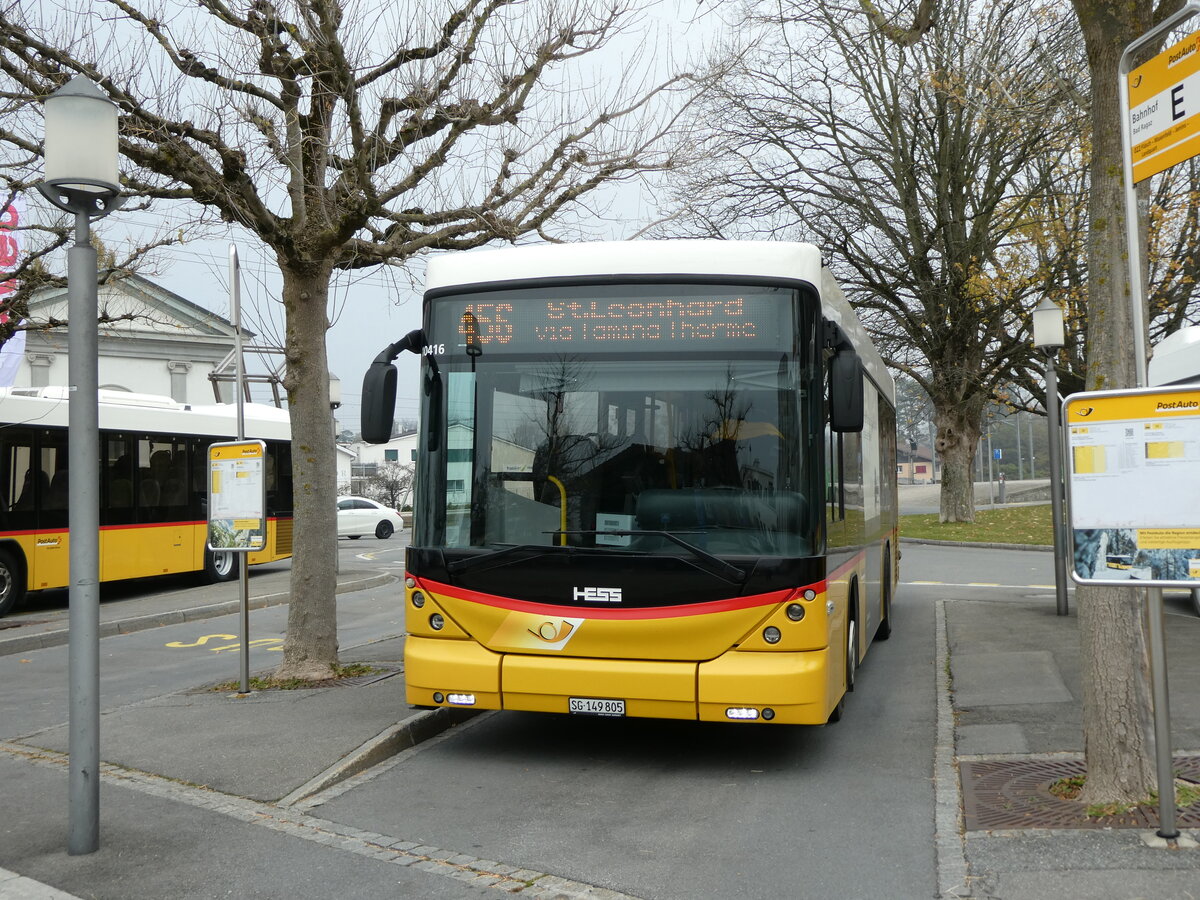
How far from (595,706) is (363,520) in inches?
1372

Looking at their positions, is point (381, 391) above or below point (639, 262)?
below

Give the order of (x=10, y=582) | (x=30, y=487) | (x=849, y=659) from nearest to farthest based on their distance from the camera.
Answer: (x=849, y=659), (x=10, y=582), (x=30, y=487)

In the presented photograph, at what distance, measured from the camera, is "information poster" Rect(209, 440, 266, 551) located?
862 cm

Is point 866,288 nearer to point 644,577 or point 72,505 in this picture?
point 644,577

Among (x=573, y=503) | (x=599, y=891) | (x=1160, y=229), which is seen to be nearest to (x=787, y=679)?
(x=573, y=503)

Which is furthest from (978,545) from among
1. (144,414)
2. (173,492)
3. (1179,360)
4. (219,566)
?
(144,414)

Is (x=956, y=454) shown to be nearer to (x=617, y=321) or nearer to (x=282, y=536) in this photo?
(x=282, y=536)

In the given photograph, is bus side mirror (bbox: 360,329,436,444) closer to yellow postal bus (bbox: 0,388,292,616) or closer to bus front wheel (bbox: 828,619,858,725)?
bus front wheel (bbox: 828,619,858,725)

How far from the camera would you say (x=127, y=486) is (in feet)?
58.0

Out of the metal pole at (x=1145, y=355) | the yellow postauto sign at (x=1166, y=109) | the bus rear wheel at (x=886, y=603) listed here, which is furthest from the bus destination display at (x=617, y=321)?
the bus rear wheel at (x=886, y=603)

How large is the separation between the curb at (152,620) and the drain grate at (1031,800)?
674 cm

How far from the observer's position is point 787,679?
640 centimetres

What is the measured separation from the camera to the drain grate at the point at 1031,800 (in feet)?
17.1

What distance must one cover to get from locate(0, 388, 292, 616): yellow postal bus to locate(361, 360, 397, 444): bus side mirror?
33.3 ft
